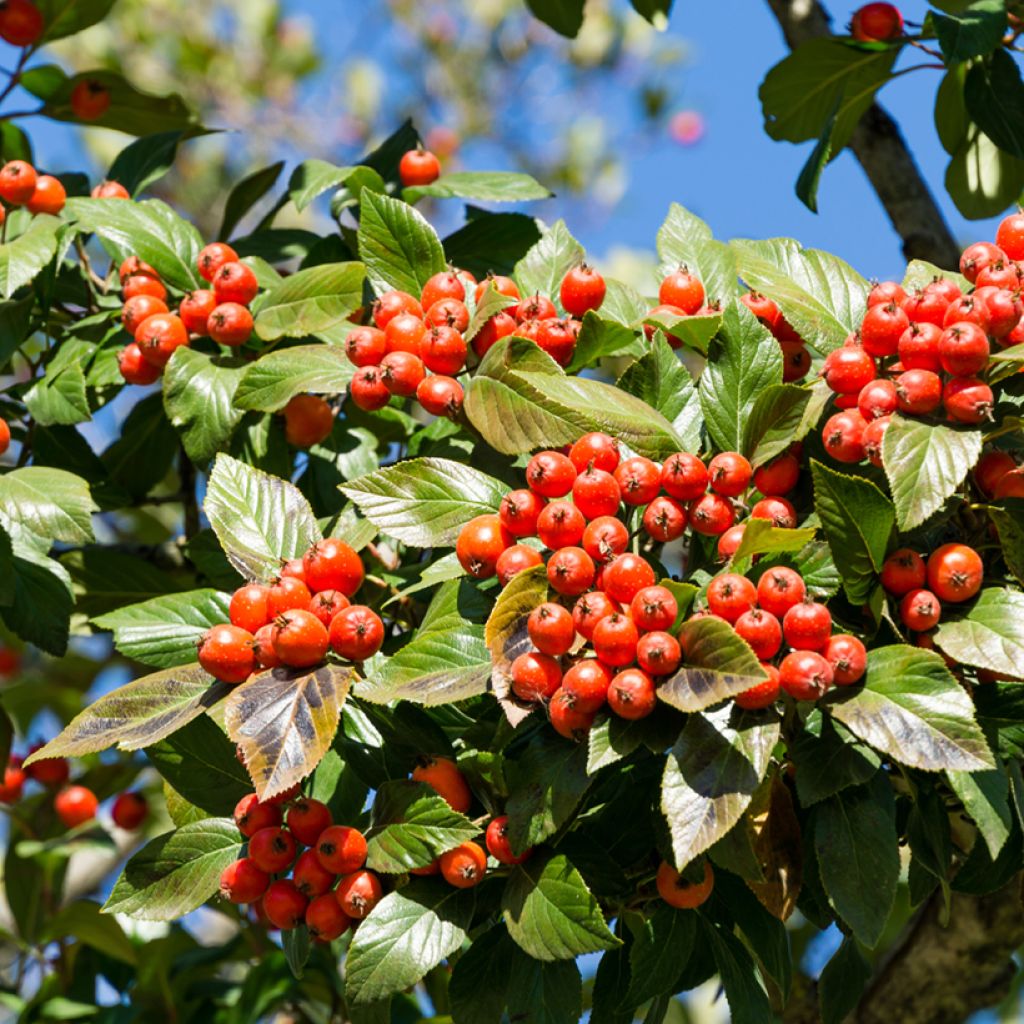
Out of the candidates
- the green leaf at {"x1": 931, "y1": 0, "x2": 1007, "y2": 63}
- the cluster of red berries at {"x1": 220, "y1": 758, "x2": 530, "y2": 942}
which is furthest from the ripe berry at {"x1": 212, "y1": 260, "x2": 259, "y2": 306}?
the green leaf at {"x1": 931, "y1": 0, "x2": 1007, "y2": 63}

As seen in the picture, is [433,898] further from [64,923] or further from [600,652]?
[64,923]

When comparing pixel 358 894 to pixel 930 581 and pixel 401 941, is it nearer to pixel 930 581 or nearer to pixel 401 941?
pixel 401 941

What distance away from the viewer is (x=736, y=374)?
5.22 ft

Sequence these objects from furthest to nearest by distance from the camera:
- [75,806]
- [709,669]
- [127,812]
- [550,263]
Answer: [127,812]
[75,806]
[550,263]
[709,669]

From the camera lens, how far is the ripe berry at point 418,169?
245 cm

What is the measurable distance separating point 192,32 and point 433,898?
6.46 metres

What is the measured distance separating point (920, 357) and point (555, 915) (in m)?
0.67

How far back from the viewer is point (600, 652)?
4.36ft

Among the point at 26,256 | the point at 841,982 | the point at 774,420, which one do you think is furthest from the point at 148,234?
the point at 841,982

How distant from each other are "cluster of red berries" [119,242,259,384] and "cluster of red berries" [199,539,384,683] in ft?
1.96

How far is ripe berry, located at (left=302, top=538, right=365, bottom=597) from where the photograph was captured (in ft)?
5.06

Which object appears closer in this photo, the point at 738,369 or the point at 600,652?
the point at 600,652

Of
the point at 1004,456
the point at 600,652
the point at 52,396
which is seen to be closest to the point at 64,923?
the point at 52,396

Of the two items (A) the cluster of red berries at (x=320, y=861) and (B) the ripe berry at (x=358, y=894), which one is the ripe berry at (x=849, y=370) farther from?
(B) the ripe berry at (x=358, y=894)
